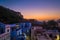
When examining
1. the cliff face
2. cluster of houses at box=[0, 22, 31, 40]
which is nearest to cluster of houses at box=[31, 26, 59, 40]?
cluster of houses at box=[0, 22, 31, 40]

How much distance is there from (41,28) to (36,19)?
349mm

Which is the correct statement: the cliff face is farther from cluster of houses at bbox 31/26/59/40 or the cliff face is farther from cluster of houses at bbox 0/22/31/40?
cluster of houses at bbox 31/26/59/40

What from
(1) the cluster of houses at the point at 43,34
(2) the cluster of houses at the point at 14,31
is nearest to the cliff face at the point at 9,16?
(2) the cluster of houses at the point at 14,31

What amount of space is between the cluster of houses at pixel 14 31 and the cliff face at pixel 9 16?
13 centimetres

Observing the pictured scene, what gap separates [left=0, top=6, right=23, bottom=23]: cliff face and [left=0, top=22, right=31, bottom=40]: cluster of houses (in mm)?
132

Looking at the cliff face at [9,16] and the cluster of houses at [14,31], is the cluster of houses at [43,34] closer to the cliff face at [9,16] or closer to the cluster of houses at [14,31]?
the cluster of houses at [14,31]

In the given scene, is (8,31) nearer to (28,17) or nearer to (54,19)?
(28,17)

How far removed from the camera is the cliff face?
10.5 feet

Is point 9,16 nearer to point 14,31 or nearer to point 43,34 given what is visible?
point 14,31

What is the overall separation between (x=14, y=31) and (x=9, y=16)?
1.32 ft

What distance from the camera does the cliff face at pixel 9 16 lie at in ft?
10.5

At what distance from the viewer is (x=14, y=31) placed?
10.4 ft

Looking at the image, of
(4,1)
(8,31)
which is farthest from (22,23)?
(4,1)

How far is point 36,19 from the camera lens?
11.8ft
